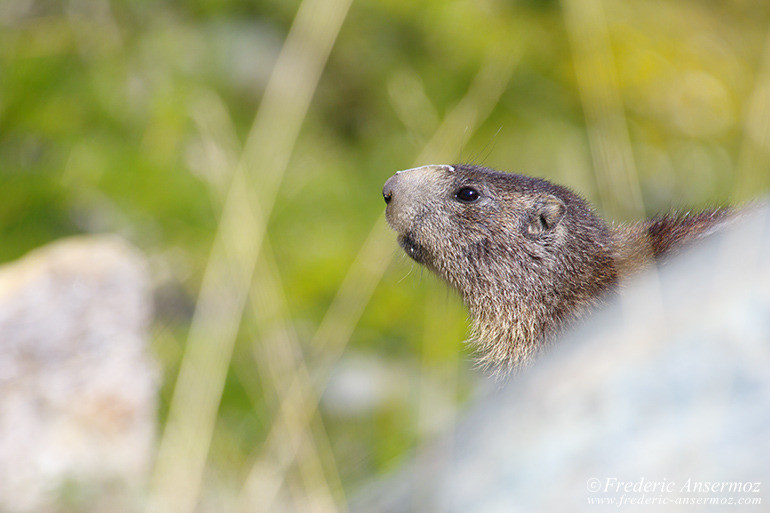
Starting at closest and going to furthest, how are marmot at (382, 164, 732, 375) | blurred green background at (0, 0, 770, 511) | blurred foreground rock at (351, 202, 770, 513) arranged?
blurred foreground rock at (351, 202, 770, 513)
marmot at (382, 164, 732, 375)
blurred green background at (0, 0, 770, 511)

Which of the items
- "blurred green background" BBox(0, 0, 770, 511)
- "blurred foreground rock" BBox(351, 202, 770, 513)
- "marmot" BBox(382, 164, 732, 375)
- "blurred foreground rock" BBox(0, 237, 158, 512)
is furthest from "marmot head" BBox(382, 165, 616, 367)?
"blurred foreground rock" BBox(0, 237, 158, 512)

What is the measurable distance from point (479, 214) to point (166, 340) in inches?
72.1

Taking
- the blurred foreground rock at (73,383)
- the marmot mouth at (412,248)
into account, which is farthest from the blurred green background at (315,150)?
the blurred foreground rock at (73,383)

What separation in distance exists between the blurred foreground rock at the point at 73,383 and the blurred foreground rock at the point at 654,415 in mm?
2043

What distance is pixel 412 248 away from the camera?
254cm

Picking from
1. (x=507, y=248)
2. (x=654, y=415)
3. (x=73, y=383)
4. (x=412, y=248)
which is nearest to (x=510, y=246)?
(x=507, y=248)

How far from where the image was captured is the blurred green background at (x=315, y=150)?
3041 millimetres

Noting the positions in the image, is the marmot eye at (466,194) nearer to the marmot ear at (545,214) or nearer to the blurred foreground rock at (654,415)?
the marmot ear at (545,214)

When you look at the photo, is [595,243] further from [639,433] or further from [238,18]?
[238,18]

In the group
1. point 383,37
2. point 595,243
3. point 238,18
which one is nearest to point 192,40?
point 238,18

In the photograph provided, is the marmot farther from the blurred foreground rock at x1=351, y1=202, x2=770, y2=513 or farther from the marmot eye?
the blurred foreground rock at x1=351, y1=202, x2=770, y2=513

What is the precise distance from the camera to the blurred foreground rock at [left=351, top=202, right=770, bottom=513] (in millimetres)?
1159

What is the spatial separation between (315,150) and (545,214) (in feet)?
8.35

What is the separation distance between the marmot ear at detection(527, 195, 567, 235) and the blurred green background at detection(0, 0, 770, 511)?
0.97 feet
